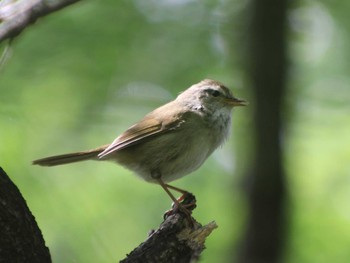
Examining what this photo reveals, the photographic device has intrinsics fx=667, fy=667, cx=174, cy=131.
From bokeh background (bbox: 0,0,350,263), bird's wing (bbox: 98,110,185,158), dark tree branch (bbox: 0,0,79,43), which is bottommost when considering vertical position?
bokeh background (bbox: 0,0,350,263)

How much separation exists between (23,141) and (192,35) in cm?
247

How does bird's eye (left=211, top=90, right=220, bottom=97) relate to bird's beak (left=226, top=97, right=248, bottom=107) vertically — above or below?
above

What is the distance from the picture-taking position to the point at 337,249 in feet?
24.3

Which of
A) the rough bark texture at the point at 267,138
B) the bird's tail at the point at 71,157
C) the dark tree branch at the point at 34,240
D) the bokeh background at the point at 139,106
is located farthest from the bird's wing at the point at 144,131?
the bokeh background at the point at 139,106

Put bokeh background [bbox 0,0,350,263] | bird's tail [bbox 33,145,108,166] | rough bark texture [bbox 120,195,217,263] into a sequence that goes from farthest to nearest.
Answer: bokeh background [bbox 0,0,350,263] < bird's tail [bbox 33,145,108,166] < rough bark texture [bbox 120,195,217,263]

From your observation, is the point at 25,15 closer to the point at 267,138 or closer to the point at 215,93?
the point at 267,138

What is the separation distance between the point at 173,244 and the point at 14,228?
3.73 feet

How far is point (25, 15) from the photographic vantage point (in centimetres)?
380

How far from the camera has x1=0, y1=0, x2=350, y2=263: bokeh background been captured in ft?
25.6

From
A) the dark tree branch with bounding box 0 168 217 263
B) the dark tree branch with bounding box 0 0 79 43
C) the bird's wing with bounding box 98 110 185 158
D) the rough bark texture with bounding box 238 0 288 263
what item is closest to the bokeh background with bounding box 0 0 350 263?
the bird's wing with bounding box 98 110 185 158

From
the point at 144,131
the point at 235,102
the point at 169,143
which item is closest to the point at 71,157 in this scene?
the point at 144,131

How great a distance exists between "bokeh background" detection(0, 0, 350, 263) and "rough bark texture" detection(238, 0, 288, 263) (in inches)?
83.3

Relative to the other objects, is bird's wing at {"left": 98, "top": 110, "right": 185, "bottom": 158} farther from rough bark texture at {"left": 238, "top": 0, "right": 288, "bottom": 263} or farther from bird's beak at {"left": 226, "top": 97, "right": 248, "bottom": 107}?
rough bark texture at {"left": 238, "top": 0, "right": 288, "bottom": 263}

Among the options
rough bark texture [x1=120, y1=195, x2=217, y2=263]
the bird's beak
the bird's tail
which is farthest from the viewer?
the bird's beak
